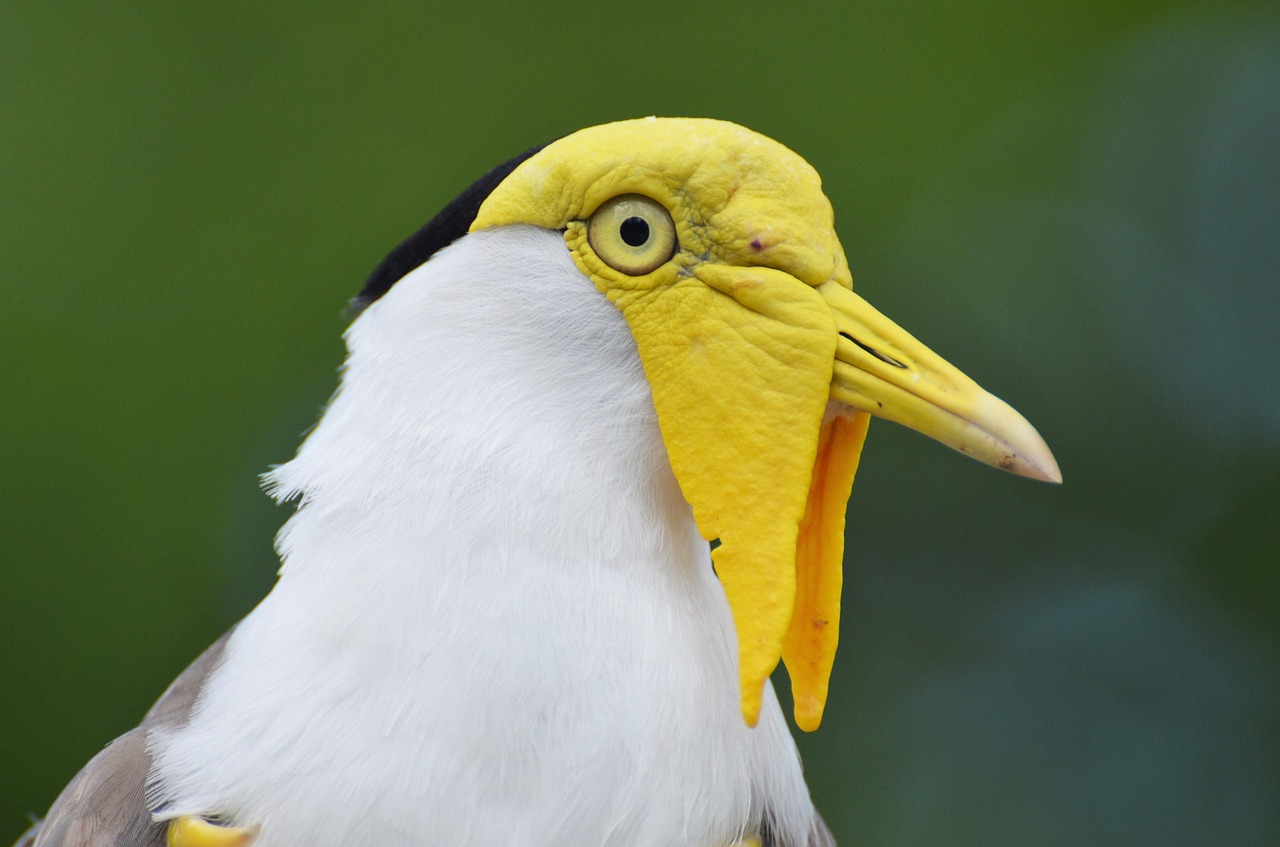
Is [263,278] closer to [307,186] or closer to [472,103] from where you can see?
[307,186]

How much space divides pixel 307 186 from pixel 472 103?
482mm

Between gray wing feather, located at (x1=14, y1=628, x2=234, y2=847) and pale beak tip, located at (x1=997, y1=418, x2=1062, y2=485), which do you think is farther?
gray wing feather, located at (x1=14, y1=628, x2=234, y2=847)

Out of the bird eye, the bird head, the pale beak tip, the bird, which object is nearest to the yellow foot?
the bird

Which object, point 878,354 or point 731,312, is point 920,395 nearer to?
point 878,354

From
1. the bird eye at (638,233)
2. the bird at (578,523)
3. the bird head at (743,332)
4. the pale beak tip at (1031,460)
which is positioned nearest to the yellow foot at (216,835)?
the bird at (578,523)

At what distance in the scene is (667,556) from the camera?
4.00 feet

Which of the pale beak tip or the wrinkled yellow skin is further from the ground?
the wrinkled yellow skin

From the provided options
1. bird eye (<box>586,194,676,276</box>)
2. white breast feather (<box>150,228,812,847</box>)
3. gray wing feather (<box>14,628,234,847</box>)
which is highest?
bird eye (<box>586,194,676,276</box>)

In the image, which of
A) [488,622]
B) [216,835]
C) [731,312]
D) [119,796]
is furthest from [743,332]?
[119,796]

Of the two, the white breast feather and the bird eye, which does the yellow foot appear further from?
the bird eye

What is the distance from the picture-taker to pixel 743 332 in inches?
45.5

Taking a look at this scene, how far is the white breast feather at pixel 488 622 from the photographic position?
110cm

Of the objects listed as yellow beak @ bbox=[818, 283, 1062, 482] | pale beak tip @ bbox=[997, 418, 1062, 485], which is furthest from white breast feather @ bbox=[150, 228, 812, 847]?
pale beak tip @ bbox=[997, 418, 1062, 485]

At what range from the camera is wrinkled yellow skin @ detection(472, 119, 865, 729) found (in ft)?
3.69
